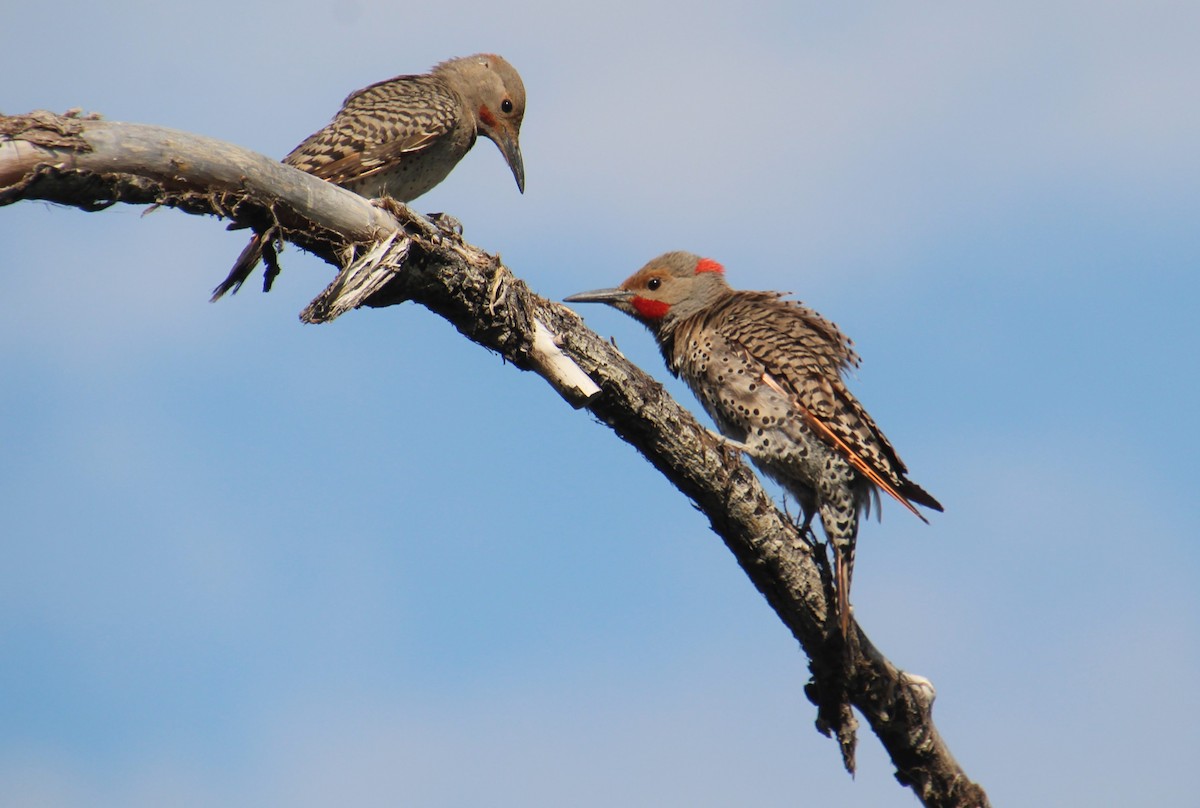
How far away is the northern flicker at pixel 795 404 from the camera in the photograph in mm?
6328

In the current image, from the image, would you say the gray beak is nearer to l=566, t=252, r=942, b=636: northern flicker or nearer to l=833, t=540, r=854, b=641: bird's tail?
l=566, t=252, r=942, b=636: northern flicker

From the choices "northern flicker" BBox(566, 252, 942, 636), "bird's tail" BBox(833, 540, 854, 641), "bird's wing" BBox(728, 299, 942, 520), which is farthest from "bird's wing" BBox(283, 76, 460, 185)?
"bird's tail" BBox(833, 540, 854, 641)

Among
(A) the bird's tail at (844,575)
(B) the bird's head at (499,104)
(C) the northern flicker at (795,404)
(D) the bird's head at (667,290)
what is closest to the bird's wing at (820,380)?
(C) the northern flicker at (795,404)

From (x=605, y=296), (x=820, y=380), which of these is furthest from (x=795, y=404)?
(x=605, y=296)

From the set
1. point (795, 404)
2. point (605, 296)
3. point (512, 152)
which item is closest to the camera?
point (795, 404)

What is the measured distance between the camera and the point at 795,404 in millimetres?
6441

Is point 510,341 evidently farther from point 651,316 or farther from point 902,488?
point 651,316

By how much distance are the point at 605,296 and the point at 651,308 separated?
1.17ft

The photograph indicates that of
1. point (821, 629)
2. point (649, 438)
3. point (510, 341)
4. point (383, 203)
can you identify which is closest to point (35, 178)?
point (383, 203)

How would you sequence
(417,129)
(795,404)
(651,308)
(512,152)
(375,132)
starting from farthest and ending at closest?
(512,152) < (651,308) < (417,129) < (375,132) < (795,404)

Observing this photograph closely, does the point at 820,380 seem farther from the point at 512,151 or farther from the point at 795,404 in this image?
the point at 512,151

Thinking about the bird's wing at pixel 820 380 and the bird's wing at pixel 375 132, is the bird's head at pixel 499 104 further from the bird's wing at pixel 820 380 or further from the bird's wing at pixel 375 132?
the bird's wing at pixel 820 380

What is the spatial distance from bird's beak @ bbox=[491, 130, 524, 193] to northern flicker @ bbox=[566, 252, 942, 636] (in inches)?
75.5

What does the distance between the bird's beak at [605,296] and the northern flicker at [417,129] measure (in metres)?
0.93
